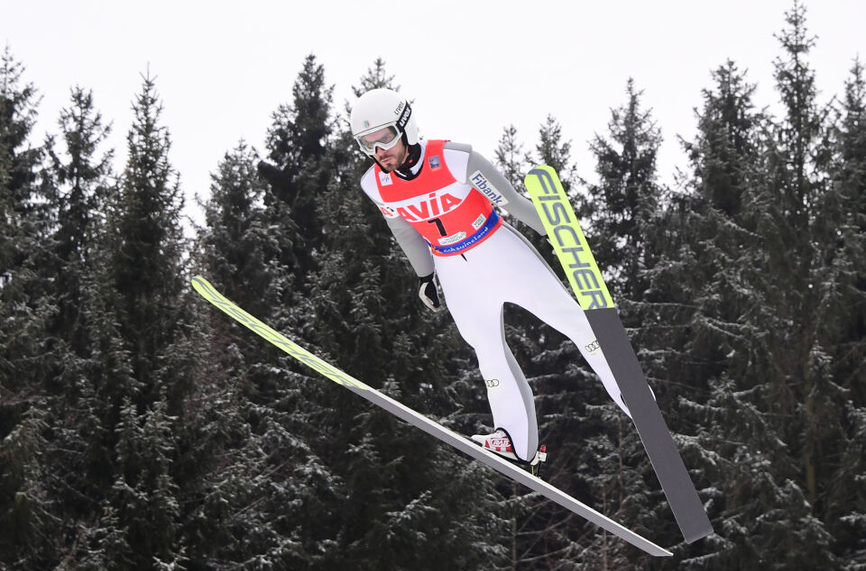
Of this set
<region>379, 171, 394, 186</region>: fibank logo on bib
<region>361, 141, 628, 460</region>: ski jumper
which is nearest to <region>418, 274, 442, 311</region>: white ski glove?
<region>361, 141, 628, 460</region>: ski jumper

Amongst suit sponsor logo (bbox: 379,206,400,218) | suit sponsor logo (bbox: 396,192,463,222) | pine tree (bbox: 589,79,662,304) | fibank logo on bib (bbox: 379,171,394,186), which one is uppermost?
pine tree (bbox: 589,79,662,304)

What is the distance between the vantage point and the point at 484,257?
5.27 m

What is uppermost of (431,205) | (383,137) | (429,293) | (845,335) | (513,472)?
(845,335)

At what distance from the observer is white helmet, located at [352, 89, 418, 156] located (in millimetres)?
4977

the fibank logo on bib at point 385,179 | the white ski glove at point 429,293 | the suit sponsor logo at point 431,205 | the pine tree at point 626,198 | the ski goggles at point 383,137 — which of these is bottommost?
the white ski glove at point 429,293

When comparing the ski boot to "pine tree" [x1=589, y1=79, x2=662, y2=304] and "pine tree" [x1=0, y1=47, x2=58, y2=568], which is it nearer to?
"pine tree" [x1=0, y1=47, x2=58, y2=568]

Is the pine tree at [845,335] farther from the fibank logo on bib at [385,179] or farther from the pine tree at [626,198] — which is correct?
the fibank logo on bib at [385,179]

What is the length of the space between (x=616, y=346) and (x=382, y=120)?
137 cm

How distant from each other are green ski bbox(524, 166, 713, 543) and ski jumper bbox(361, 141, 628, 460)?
36 cm

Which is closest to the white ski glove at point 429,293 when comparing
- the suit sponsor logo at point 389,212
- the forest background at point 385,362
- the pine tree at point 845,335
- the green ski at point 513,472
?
the suit sponsor logo at point 389,212

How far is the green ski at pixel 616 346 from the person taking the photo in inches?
180

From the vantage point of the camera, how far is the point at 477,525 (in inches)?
655

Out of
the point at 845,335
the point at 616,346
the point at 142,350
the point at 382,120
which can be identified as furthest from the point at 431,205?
the point at 845,335

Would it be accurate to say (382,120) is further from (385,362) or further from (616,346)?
(385,362)
